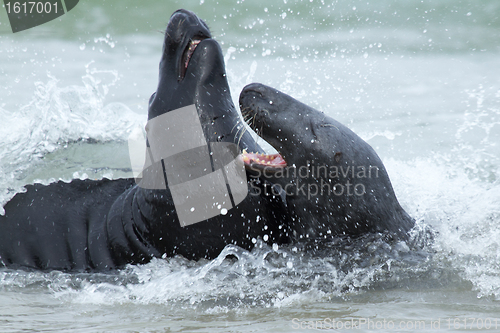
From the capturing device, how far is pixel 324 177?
3.23m

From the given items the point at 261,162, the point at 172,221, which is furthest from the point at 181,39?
→ the point at 172,221

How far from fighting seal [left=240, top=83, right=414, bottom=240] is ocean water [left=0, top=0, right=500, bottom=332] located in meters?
0.14

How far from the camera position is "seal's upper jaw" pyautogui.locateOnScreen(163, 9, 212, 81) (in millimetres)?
3334

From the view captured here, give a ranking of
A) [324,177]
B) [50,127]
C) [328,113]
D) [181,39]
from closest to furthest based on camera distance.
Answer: [324,177], [181,39], [50,127], [328,113]

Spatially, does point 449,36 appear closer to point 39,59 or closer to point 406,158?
point 406,158

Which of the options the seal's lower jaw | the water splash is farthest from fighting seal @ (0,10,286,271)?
the water splash

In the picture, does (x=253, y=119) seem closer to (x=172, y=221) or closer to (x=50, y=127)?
(x=172, y=221)

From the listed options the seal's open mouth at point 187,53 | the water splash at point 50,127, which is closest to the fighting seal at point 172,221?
the seal's open mouth at point 187,53

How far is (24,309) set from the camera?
273cm

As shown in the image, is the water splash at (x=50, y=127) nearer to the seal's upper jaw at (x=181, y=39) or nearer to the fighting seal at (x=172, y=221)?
the fighting seal at (x=172, y=221)

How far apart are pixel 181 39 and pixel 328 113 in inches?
171

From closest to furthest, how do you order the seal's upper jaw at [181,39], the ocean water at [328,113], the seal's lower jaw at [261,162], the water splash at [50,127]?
1. the ocean water at [328,113]
2. the seal's lower jaw at [261,162]
3. the seal's upper jaw at [181,39]
4. the water splash at [50,127]

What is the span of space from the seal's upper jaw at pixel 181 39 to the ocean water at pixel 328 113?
1.27m

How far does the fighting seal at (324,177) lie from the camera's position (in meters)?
3.23
